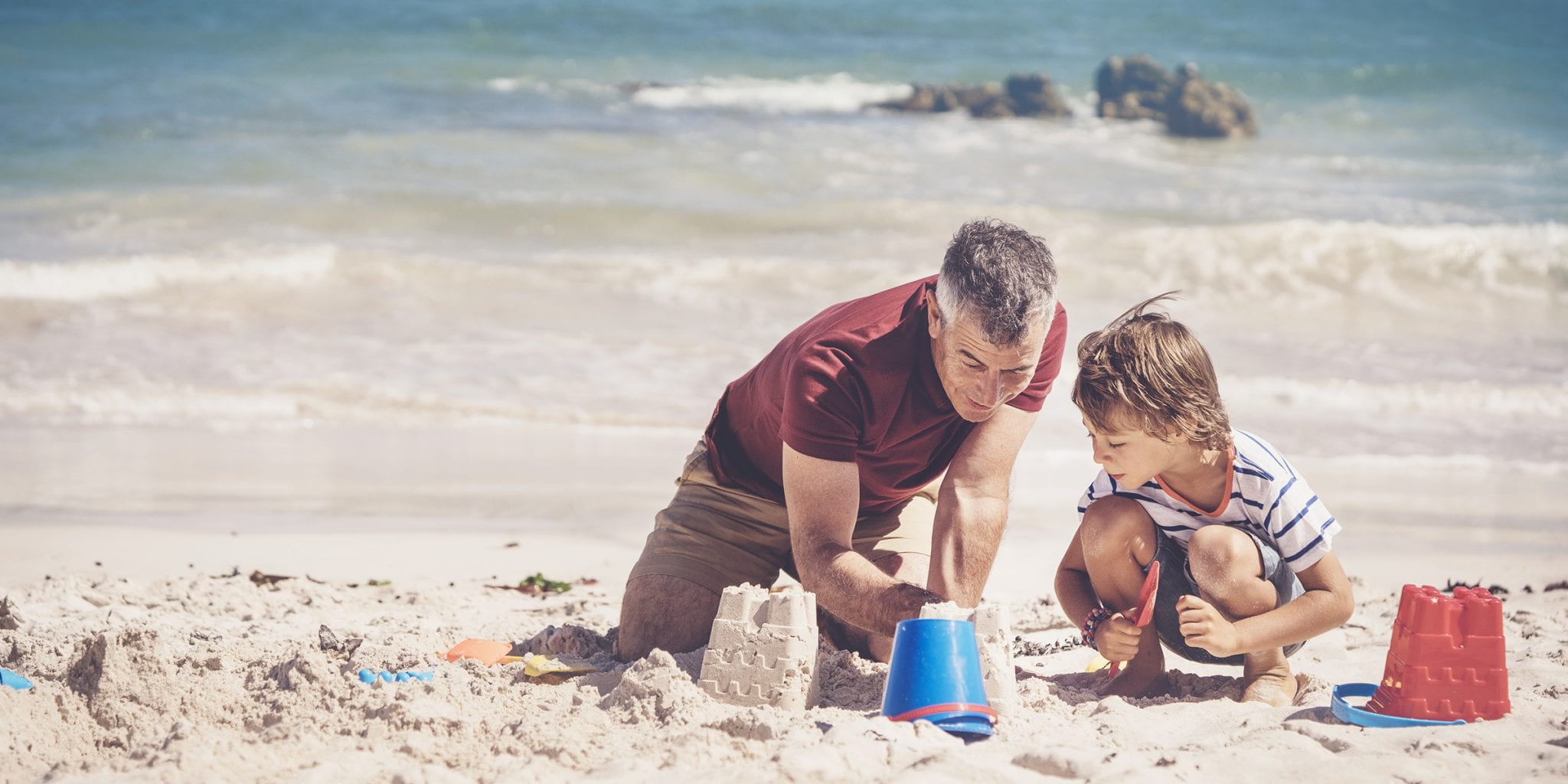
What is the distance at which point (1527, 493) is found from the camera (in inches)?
253

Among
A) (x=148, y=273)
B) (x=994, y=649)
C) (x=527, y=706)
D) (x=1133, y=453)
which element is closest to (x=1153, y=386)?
(x=1133, y=453)

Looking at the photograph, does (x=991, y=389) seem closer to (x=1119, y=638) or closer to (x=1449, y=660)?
(x=1119, y=638)

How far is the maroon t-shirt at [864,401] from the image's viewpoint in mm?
3299

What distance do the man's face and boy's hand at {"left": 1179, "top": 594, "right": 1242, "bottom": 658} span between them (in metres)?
0.65

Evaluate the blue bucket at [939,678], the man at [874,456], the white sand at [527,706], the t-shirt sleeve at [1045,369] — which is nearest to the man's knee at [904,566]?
the man at [874,456]

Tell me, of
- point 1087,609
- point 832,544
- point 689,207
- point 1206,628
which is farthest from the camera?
point 689,207

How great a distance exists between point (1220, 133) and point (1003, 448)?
17.3m

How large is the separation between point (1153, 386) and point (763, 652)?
1107 mm

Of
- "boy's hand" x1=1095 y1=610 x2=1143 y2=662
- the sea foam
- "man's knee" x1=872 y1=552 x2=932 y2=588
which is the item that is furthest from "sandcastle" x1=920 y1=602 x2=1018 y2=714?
the sea foam

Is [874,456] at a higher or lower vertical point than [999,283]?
lower

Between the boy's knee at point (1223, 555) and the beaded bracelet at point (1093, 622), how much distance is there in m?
0.26

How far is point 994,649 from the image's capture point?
9.93 ft

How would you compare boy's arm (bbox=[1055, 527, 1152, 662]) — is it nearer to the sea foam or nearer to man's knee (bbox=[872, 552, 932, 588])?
man's knee (bbox=[872, 552, 932, 588])

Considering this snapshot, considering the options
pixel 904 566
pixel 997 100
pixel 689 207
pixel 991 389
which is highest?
pixel 997 100
